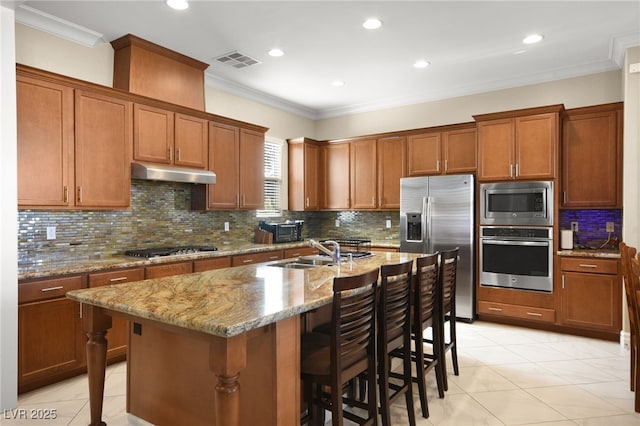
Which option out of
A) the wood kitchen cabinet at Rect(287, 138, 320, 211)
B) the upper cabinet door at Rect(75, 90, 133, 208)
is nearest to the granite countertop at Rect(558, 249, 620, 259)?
the wood kitchen cabinet at Rect(287, 138, 320, 211)

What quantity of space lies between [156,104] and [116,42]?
27.5 inches

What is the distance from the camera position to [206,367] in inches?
83.1

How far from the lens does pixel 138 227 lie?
4316 millimetres

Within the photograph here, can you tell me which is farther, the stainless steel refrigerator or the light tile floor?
the stainless steel refrigerator

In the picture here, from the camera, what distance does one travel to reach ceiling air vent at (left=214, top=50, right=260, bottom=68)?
4398 millimetres

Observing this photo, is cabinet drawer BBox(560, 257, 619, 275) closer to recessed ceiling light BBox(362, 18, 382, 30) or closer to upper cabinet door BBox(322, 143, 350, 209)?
upper cabinet door BBox(322, 143, 350, 209)

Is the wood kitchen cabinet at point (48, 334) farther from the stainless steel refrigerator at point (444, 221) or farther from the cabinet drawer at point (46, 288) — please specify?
the stainless steel refrigerator at point (444, 221)

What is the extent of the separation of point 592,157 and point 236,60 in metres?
4.23

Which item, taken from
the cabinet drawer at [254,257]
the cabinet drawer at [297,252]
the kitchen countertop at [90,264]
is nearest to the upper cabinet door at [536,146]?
the cabinet drawer at [297,252]

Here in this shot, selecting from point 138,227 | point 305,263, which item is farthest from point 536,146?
point 138,227

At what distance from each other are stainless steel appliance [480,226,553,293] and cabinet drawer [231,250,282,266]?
8.48 feet

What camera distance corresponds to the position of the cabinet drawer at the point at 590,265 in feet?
13.7

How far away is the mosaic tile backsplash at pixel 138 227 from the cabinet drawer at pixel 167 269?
0.62 m

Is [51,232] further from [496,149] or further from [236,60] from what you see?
[496,149]
